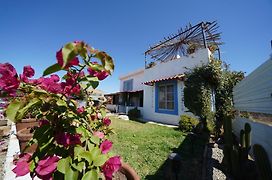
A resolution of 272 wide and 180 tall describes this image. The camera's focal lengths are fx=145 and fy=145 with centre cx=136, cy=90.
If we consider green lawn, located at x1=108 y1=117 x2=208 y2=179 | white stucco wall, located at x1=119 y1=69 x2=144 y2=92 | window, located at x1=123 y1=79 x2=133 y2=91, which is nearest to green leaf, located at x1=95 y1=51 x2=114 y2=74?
green lawn, located at x1=108 y1=117 x2=208 y2=179

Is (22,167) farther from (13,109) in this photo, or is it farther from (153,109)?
(153,109)

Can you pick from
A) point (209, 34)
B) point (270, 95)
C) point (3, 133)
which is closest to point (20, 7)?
point (3, 133)

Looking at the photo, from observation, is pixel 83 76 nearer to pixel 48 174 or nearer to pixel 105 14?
pixel 48 174

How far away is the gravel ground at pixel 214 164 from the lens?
351 cm

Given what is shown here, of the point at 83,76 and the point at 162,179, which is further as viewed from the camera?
the point at 162,179

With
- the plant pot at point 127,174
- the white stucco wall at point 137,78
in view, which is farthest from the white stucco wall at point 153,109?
the plant pot at point 127,174

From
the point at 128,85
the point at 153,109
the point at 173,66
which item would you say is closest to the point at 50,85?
the point at 173,66

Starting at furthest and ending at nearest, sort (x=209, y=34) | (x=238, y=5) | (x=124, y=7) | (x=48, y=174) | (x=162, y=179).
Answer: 1. (x=209, y=34)
2. (x=124, y=7)
3. (x=238, y=5)
4. (x=162, y=179)
5. (x=48, y=174)

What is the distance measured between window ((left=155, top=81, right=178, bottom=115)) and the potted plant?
34.4ft

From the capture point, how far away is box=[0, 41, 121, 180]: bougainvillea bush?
2.74 ft

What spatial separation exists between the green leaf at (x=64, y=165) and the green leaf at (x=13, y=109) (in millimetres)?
362

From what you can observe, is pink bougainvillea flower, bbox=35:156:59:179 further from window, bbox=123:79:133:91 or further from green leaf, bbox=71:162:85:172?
window, bbox=123:79:133:91

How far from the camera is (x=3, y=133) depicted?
21.3ft

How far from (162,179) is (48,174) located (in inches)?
124
